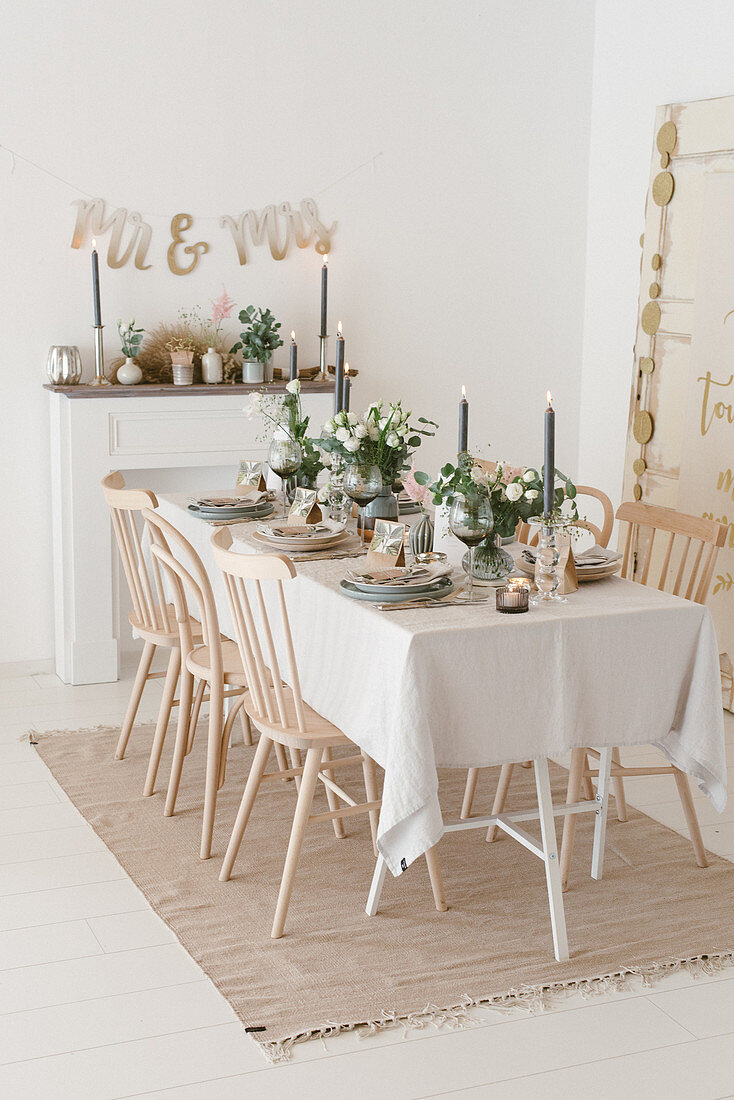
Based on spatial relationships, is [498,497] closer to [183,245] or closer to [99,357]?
[99,357]

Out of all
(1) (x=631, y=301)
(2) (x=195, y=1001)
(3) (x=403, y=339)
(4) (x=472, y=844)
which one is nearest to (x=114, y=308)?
(3) (x=403, y=339)

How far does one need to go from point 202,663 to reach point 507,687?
104 centimetres

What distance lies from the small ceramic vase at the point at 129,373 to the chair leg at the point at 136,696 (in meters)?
1.19

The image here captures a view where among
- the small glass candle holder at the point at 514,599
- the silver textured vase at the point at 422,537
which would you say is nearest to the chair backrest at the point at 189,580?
the silver textured vase at the point at 422,537

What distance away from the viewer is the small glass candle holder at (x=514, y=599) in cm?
263

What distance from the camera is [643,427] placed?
4.80 m

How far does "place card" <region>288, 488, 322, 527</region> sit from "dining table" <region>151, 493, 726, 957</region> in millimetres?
550

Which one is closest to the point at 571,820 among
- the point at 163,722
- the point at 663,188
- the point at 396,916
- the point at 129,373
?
the point at 396,916

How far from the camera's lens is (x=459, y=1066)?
233 cm

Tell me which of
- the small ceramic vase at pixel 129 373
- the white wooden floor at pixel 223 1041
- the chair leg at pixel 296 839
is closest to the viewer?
the white wooden floor at pixel 223 1041

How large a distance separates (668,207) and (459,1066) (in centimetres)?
339

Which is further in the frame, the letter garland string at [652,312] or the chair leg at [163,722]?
the letter garland string at [652,312]

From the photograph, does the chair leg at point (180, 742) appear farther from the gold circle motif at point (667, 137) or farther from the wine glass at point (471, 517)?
the gold circle motif at point (667, 137)

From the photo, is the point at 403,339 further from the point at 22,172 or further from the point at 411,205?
the point at 22,172
